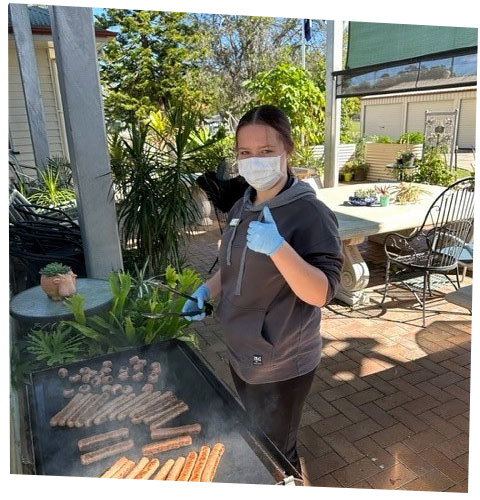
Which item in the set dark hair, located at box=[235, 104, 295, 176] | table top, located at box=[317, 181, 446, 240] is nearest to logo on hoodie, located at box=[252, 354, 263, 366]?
dark hair, located at box=[235, 104, 295, 176]

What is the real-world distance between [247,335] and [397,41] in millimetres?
4955

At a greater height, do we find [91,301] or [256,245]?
[256,245]

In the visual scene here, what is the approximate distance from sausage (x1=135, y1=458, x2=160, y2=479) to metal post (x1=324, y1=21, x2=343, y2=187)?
6.01 meters

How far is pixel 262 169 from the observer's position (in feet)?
5.18

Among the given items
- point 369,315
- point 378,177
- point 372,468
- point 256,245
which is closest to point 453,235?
point 369,315

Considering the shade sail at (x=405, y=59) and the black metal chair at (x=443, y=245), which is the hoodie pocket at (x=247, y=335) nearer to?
the black metal chair at (x=443, y=245)

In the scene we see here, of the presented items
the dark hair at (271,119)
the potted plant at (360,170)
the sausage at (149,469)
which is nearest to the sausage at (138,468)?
the sausage at (149,469)

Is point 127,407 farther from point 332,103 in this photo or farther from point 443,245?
point 332,103

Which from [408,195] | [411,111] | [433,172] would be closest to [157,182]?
[408,195]

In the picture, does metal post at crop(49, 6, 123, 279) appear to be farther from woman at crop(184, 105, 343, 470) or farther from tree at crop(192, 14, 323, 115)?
tree at crop(192, 14, 323, 115)

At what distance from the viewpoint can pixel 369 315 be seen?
12.9 feet

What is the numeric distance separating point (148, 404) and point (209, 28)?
1712 centimetres

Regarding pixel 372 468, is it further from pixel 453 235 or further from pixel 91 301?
pixel 453 235

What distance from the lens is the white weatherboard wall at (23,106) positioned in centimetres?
766
